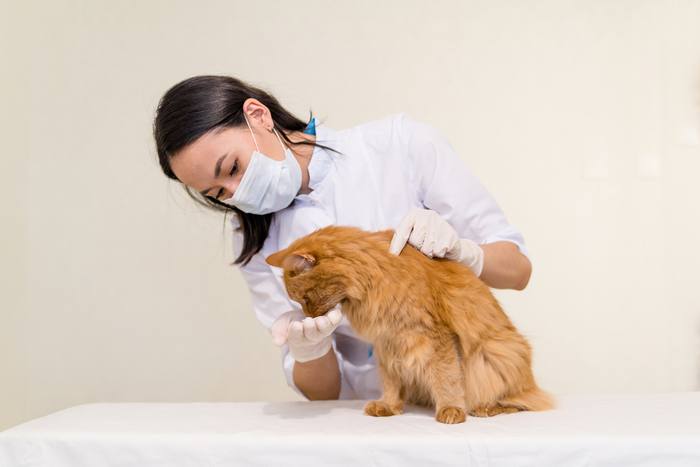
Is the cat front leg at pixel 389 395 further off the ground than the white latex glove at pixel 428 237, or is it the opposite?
the white latex glove at pixel 428 237

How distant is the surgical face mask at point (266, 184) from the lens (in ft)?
5.51

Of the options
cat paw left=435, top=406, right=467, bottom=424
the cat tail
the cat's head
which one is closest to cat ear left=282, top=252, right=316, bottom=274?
the cat's head

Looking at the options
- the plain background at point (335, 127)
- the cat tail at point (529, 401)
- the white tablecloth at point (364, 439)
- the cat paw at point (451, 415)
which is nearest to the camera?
the white tablecloth at point (364, 439)

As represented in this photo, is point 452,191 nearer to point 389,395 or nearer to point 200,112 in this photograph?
point 389,395

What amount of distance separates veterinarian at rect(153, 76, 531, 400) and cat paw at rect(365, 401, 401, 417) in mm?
209

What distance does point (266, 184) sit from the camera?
67.0 inches

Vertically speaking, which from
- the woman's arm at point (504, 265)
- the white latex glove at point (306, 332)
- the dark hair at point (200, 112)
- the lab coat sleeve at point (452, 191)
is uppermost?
the dark hair at point (200, 112)

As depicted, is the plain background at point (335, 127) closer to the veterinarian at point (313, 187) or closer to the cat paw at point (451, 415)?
the veterinarian at point (313, 187)

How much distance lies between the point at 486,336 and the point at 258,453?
0.56 m

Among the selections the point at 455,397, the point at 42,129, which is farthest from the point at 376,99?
the point at 455,397

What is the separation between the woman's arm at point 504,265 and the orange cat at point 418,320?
194 millimetres

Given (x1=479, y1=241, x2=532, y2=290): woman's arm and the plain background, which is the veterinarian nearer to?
(x1=479, y1=241, x2=532, y2=290): woman's arm

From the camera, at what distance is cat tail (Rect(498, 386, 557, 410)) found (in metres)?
1.47

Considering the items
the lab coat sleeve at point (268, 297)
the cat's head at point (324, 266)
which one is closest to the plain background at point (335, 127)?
the lab coat sleeve at point (268, 297)
